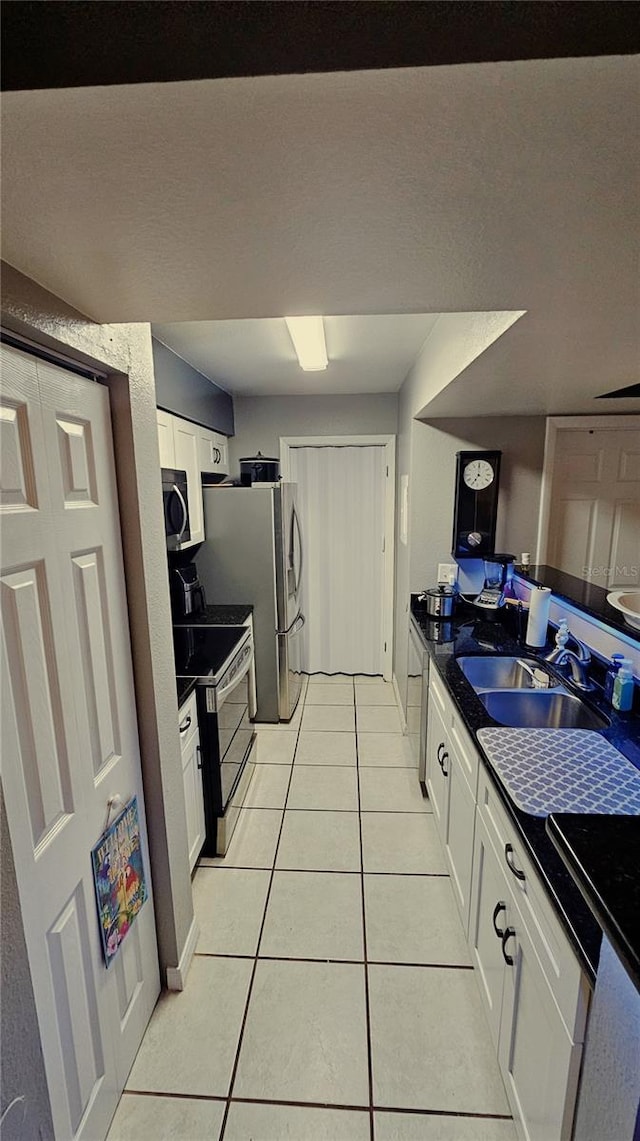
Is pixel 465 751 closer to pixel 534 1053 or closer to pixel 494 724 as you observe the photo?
pixel 494 724

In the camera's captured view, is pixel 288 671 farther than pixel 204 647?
Yes

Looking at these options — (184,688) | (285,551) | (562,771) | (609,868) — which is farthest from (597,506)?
→ (609,868)

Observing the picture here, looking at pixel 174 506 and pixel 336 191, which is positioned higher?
pixel 336 191

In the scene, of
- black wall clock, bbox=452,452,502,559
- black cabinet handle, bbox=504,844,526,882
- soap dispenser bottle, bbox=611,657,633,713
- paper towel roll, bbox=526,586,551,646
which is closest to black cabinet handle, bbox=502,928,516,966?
black cabinet handle, bbox=504,844,526,882

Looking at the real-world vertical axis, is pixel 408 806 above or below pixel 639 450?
below

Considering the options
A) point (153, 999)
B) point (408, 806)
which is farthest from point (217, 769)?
point (408, 806)

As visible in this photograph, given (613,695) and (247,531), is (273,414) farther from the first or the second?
(613,695)

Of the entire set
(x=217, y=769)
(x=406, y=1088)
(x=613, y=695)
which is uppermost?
(x=613, y=695)

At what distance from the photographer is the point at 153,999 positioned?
1.50 metres

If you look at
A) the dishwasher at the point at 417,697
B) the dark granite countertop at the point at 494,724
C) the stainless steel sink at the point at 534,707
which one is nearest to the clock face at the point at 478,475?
the dark granite countertop at the point at 494,724

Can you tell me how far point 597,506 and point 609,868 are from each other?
284 centimetres

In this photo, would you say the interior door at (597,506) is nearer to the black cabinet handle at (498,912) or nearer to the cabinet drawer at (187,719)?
the black cabinet handle at (498,912)

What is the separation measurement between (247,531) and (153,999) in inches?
89.6

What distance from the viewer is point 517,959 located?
43.6 inches
